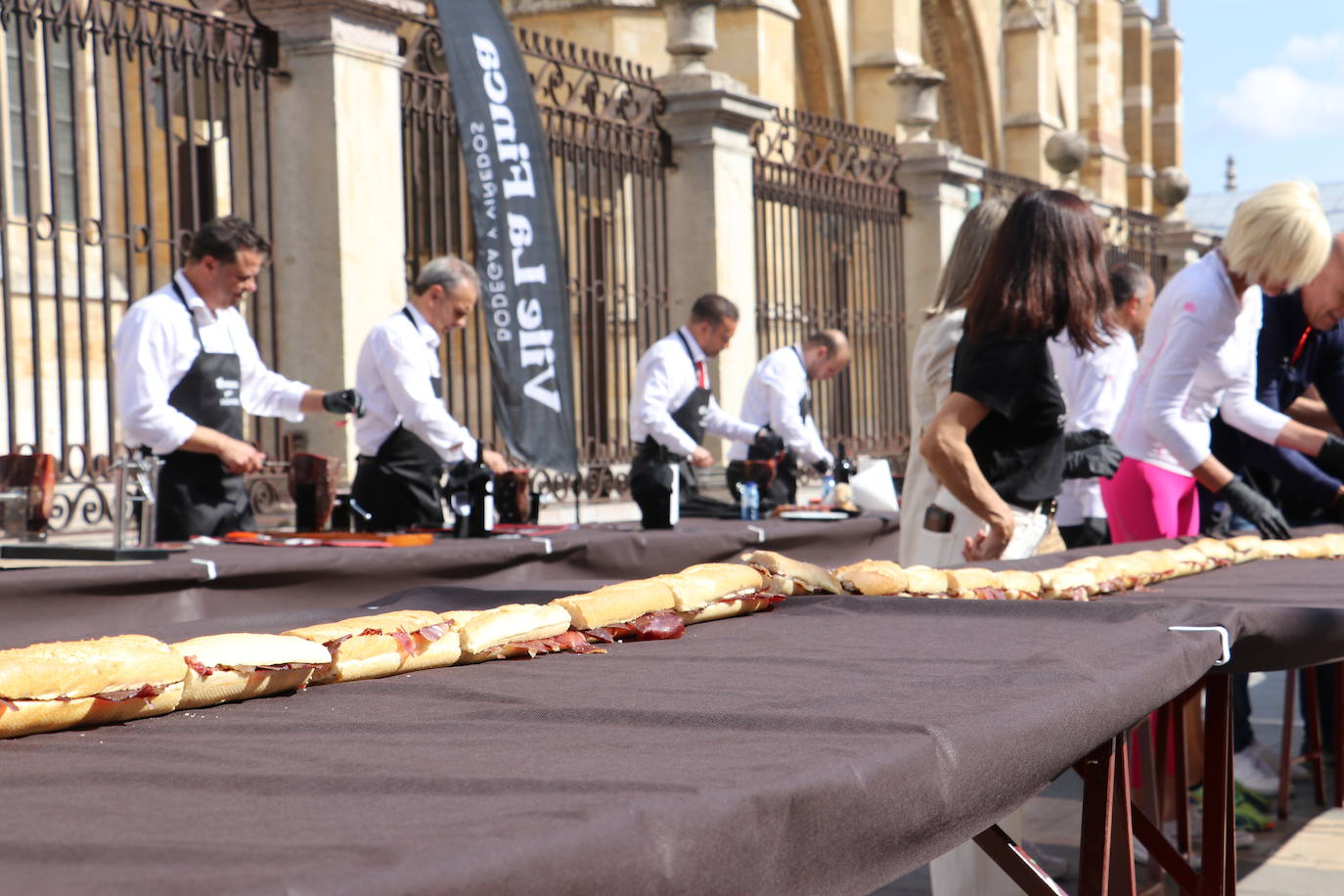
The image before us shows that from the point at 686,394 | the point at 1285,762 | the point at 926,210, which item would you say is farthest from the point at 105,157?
the point at 926,210

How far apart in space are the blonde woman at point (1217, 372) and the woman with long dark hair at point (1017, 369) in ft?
1.61

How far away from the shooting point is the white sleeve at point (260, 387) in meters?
Answer: 5.74

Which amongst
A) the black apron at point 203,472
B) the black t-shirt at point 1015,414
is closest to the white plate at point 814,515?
the black apron at point 203,472

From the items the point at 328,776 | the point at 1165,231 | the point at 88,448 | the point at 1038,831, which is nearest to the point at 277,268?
the point at 88,448

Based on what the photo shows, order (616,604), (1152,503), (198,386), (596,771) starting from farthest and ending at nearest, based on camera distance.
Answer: (198,386)
(1152,503)
(616,604)
(596,771)

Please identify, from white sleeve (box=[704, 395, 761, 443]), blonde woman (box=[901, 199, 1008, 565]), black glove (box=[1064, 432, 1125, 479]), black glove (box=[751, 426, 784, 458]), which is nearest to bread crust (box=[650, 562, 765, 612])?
blonde woman (box=[901, 199, 1008, 565])

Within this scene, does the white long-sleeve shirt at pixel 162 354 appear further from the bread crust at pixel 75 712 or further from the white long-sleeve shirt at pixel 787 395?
the white long-sleeve shirt at pixel 787 395

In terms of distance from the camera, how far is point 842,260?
49.2 feet

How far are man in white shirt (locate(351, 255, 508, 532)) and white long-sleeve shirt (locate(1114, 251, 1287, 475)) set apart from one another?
8.06 ft

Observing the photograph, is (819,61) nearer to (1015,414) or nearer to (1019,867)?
(1015,414)

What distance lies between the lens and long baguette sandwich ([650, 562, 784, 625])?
246cm

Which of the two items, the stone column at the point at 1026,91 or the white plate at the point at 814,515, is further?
the stone column at the point at 1026,91

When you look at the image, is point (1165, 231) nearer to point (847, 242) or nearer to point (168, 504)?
point (847, 242)

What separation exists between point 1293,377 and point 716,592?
3.10 m
